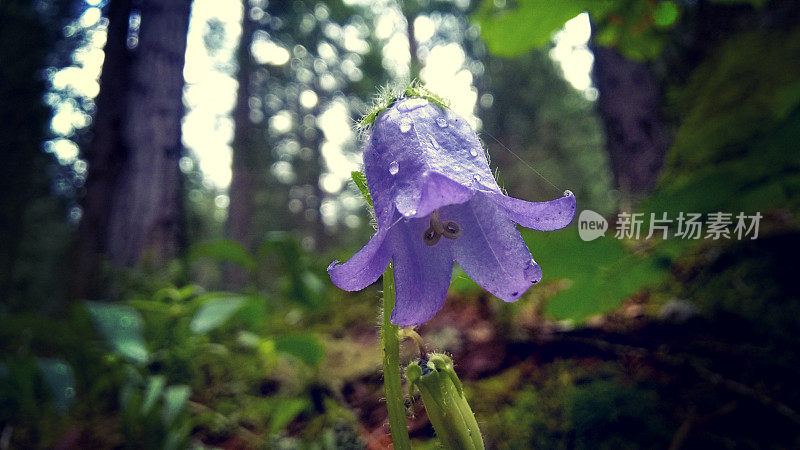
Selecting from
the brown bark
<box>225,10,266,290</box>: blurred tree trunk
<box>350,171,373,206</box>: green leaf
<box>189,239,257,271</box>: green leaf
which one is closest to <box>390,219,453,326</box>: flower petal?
<box>350,171,373,206</box>: green leaf

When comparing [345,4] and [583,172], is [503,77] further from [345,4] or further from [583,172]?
[345,4]

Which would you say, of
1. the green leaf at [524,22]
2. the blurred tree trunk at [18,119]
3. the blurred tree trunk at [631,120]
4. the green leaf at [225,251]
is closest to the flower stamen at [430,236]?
the green leaf at [524,22]

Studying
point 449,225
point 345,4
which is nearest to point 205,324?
point 449,225

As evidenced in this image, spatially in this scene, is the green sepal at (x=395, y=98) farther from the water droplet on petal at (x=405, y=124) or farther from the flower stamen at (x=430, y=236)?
the flower stamen at (x=430, y=236)

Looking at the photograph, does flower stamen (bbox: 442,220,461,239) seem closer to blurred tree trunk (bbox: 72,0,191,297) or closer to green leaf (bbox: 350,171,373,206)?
green leaf (bbox: 350,171,373,206)

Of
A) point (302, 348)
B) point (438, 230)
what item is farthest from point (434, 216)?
point (302, 348)
